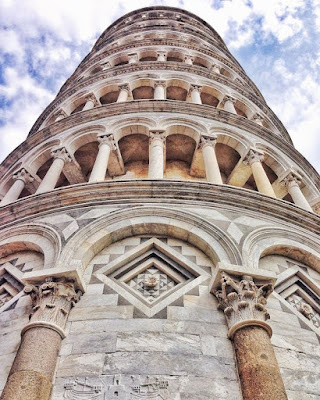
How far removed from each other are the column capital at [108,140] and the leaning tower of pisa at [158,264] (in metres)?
0.04

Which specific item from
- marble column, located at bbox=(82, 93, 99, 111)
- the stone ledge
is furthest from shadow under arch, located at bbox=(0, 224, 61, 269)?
marble column, located at bbox=(82, 93, 99, 111)

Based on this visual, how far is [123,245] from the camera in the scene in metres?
6.93

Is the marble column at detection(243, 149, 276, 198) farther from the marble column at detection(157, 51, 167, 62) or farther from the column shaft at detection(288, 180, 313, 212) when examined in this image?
the marble column at detection(157, 51, 167, 62)

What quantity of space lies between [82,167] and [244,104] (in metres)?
7.74

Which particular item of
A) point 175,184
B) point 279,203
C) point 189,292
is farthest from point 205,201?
point 189,292

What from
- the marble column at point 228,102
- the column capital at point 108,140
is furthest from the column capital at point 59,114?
the marble column at point 228,102

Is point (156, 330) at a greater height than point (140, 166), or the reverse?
point (140, 166)

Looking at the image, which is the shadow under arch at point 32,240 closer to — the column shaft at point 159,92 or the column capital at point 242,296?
the column capital at point 242,296

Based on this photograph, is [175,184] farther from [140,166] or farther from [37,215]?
[140,166]

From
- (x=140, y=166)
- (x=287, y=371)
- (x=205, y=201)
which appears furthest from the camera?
(x=140, y=166)

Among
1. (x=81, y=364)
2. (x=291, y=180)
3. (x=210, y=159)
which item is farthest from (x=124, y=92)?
(x=81, y=364)

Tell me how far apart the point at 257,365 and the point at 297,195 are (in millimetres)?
6969

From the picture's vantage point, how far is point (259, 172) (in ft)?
35.3

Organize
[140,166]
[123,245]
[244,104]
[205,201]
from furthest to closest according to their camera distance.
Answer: [244,104], [140,166], [205,201], [123,245]
